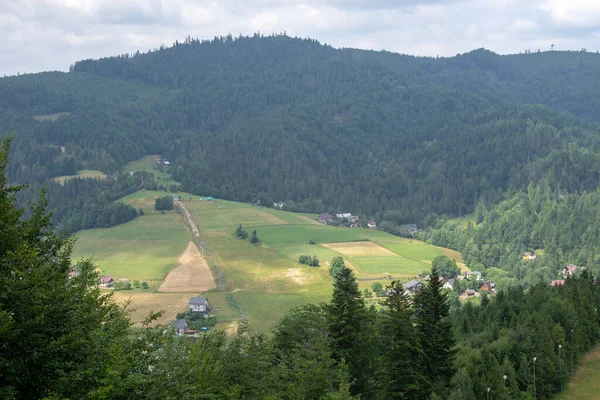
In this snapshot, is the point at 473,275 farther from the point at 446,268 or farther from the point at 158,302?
the point at 158,302

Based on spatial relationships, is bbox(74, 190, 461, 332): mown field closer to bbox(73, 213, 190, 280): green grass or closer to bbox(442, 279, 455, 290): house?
bbox(73, 213, 190, 280): green grass

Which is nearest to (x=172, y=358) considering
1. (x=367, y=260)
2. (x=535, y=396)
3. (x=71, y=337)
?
(x=71, y=337)

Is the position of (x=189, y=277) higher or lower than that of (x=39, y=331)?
lower

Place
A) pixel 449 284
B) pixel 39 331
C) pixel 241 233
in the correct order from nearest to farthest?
1. pixel 39 331
2. pixel 449 284
3. pixel 241 233

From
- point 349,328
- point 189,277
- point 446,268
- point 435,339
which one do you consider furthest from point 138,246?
point 435,339

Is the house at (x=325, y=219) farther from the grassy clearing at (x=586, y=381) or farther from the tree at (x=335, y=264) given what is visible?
the grassy clearing at (x=586, y=381)

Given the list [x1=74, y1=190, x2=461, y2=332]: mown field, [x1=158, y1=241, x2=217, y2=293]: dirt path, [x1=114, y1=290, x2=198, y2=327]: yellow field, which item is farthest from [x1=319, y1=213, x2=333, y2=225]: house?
[x1=114, y1=290, x2=198, y2=327]: yellow field
